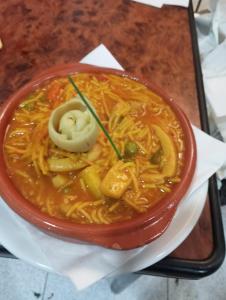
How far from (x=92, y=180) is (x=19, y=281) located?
0.96 metres

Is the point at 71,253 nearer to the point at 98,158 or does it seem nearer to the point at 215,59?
the point at 98,158

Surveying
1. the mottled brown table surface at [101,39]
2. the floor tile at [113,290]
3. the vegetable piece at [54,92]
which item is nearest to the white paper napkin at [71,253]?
the vegetable piece at [54,92]

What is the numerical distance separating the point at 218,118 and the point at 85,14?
24.7 inches

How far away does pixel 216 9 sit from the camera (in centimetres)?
143

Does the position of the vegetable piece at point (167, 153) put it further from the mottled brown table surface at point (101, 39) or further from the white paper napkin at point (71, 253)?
the mottled brown table surface at point (101, 39)

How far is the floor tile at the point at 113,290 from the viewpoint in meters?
1.35

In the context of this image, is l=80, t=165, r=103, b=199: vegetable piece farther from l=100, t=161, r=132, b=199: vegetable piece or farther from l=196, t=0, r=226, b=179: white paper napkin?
l=196, t=0, r=226, b=179: white paper napkin

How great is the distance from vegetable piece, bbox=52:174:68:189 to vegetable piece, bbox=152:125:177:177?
20 centimetres

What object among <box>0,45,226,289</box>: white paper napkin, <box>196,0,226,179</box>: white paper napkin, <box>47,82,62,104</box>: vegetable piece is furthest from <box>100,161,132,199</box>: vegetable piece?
<box>196,0,226,179</box>: white paper napkin

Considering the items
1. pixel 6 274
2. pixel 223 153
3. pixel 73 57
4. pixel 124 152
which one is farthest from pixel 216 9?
pixel 6 274

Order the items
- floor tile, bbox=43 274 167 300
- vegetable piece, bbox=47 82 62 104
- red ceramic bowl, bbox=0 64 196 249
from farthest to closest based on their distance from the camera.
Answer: floor tile, bbox=43 274 167 300, vegetable piece, bbox=47 82 62 104, red ceramic bowl, bbox=0 64 196 249

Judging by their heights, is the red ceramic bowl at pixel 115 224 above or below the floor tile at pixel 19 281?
above

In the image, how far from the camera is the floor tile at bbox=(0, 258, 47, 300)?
1368 millimetres

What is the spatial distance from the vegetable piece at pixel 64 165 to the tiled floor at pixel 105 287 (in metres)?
0.86
